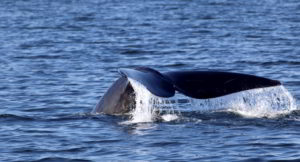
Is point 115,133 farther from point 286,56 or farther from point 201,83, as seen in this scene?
point 286,56

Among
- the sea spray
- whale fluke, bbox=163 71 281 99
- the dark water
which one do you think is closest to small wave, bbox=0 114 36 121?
the dark water

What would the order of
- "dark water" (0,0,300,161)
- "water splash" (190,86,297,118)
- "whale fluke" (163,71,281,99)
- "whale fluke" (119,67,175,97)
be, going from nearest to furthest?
"whale fluke" (119,67,175,97) → "whale fluke" (163,71,281,99) → "dark water" (0,0,300,161) → "water splash" (190,86,297,118)

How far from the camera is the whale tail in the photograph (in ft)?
33.6

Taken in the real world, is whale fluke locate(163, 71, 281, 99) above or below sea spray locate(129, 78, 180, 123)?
above

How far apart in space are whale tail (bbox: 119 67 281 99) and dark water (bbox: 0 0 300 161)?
62 centimetres

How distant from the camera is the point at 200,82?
10.5 meters

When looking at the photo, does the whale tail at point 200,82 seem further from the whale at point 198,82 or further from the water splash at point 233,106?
the water splash at point 233,106

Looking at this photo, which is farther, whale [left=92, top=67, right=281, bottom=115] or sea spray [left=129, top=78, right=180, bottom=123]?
sea spray [left=129, top=78, right=180, bottom=123]

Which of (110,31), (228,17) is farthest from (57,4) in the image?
(110,31)

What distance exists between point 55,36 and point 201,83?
18.0m

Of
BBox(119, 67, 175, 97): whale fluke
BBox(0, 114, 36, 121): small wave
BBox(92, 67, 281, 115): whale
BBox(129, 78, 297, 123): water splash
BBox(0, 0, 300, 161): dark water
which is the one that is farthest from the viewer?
BBox(0, 114, 36, 121): small wave

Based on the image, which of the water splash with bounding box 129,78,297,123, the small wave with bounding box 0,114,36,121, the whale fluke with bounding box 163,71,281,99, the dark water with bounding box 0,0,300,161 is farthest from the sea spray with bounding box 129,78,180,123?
the small wave with bounding box 0,114,36,121

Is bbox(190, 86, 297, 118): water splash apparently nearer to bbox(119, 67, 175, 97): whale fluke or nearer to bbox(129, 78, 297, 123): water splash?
bbox(129, 78, 297, 123): water splash

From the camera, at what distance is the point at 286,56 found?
20.8 metres
